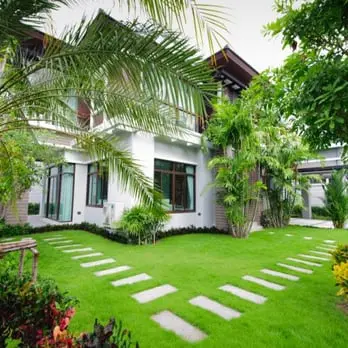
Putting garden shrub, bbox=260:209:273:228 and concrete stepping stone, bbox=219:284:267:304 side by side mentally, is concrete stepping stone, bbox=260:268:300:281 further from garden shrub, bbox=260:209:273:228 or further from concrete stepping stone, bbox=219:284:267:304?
garden shrub, bbox=260:209:273:228

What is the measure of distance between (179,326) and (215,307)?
708mm

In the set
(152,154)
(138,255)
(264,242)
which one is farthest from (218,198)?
(138,255)

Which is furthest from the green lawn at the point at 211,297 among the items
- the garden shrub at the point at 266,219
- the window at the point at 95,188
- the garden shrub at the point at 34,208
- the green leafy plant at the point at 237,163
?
the garden shrub at the point at 34,208

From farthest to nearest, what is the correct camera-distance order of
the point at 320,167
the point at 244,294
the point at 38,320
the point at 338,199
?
the point at 320,167 → the point at 338,199 → the point at 244,294 → the point at 38,320

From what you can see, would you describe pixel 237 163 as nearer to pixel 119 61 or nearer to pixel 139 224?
pixel 139 224

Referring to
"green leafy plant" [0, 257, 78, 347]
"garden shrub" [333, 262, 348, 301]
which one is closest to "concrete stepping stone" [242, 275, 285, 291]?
"garden shrub" [333, 262, 348, 301]

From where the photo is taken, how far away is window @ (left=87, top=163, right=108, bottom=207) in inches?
396

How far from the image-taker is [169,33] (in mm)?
2254

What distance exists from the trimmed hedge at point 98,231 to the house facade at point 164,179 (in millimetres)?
332

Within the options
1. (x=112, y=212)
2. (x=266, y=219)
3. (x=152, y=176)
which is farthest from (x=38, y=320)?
(x=266, y=219)

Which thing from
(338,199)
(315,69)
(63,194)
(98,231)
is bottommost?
(98,231)

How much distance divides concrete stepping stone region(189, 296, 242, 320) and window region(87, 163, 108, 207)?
23.3 feet

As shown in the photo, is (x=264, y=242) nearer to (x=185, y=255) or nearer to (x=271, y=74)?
(x=185, y=255)

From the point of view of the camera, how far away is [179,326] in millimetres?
2846
